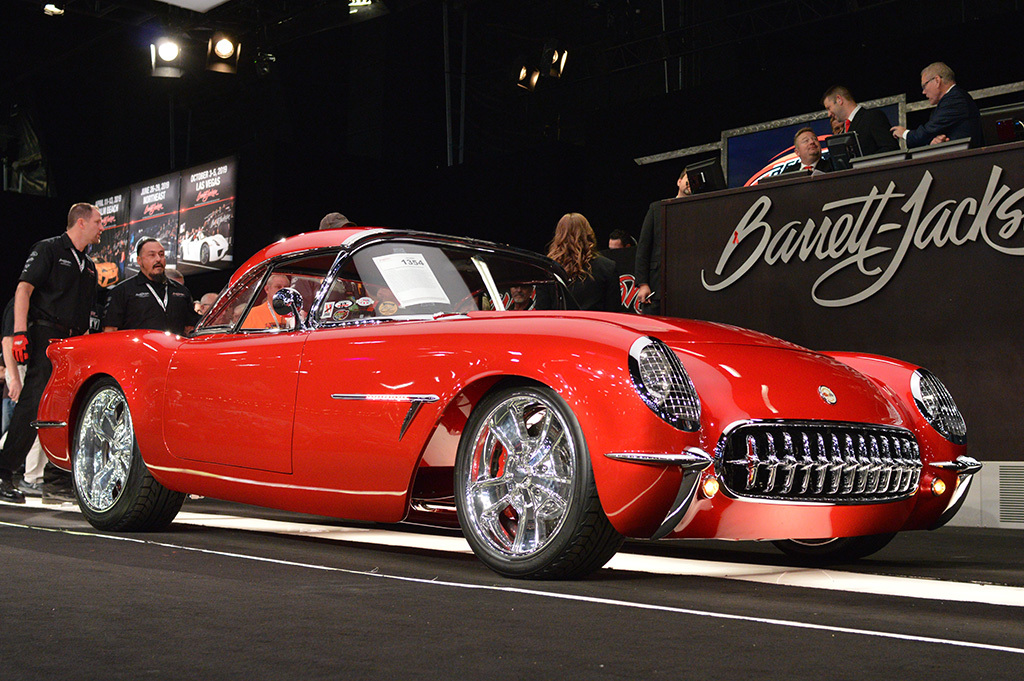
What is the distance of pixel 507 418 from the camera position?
3.49 m

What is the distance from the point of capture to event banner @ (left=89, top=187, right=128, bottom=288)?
2041 cm

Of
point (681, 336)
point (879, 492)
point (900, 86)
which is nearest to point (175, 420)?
point (681, 336)

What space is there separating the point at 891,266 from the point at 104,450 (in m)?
4.44

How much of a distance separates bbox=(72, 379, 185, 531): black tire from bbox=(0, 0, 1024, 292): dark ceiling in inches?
357

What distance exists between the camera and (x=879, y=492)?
3520 millimetres

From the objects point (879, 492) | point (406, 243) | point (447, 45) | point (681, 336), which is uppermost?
point (447, 45)

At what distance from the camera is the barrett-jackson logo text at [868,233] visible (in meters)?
5.86

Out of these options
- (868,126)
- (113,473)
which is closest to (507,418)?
(113,473)

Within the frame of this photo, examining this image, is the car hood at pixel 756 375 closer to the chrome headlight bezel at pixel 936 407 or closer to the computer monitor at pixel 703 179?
the chrome headlight bezel at pixel 936 407

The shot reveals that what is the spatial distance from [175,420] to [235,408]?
452 millimetres

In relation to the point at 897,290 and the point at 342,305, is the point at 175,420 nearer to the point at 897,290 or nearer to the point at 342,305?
the point at 342,305

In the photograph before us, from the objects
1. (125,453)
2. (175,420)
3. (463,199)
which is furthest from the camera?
(463,199)

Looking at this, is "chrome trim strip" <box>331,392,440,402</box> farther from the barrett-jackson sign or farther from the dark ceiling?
the dark ceiling

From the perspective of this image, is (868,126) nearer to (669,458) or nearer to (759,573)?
(759,573)
